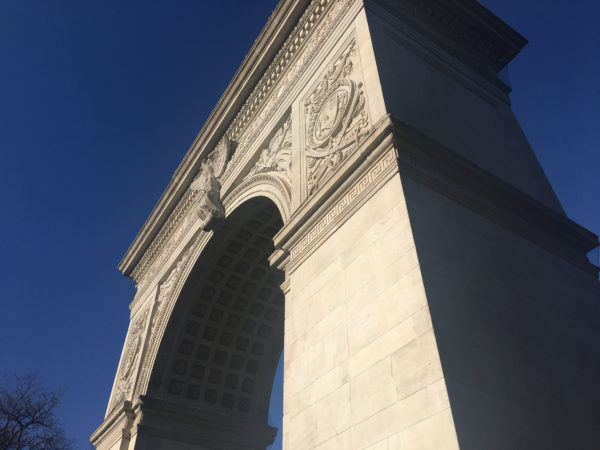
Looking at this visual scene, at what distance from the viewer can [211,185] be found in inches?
547

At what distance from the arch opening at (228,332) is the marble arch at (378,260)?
6 centimetres

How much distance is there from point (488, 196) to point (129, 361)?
13.1 m

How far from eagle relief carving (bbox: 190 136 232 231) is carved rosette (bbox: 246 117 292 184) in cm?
181

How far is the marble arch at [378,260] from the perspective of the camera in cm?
491

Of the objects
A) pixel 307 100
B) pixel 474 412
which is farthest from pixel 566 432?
pixel 307 100

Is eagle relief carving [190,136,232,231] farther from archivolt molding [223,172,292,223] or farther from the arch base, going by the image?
the arch base

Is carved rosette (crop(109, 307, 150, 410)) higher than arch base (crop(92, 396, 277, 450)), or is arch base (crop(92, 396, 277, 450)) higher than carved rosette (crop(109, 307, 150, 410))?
carved rosette (crop(109, 307, 150, 410))

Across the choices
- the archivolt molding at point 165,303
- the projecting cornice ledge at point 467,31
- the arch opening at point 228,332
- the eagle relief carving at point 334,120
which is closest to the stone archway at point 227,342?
the arch opening at point 228,332

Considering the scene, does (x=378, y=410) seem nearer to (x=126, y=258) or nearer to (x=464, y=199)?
(x=464, y=199)

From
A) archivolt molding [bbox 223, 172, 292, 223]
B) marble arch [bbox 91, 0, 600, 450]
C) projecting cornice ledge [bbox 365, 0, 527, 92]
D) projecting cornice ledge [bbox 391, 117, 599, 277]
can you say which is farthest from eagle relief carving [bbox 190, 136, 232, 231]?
projecting cornice ledge [bbox 391, 117, 599, 277]

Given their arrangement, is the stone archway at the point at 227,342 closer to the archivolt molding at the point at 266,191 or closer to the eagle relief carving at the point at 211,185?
the eagle relief carving at the point at 211,185

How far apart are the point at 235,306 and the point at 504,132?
953 cm

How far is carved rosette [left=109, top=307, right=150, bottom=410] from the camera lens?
15.1 metres

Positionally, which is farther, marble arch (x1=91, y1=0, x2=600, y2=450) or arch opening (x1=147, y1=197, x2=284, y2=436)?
arch opening (x1=147, y1=197, x2=284, y2=436)
